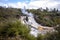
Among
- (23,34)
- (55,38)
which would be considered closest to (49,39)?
(55,38)

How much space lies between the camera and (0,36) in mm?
27844

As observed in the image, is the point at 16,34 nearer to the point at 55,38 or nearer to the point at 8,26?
the point at 8,26

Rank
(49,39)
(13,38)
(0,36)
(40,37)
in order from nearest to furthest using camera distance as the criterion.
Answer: (13,38) < (0,36) < (49,39) < (40,37)

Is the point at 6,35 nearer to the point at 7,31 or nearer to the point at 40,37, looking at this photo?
the point at 7,31

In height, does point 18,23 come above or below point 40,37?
above

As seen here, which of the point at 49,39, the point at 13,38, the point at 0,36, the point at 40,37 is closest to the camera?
the point at 13,38

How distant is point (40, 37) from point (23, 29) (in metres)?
3.60

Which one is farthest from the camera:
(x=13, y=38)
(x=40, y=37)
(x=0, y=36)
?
(x=40, y=37)

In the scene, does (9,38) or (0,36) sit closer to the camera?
(9,38)

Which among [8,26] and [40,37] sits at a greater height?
[8,26]

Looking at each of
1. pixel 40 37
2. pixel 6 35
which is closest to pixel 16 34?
pixel 6 35

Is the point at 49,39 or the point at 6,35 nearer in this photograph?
the point at 6,35

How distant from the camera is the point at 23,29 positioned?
1162 inches

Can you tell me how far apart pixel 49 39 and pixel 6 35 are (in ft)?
17.8
